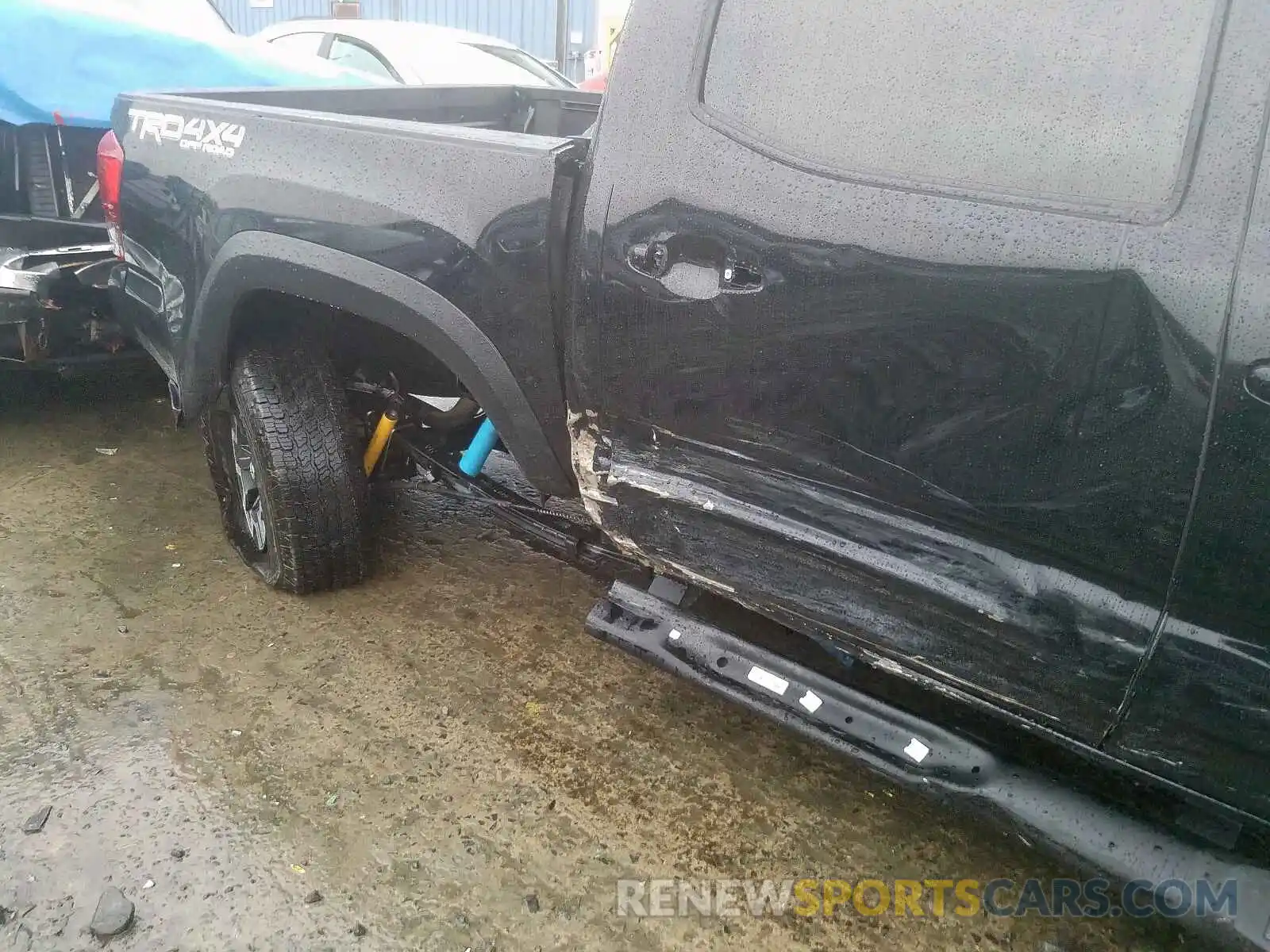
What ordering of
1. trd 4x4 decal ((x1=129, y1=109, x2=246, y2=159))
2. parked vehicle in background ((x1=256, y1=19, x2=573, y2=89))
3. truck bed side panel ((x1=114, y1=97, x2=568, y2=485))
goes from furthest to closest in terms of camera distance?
1. parked vehicle in background ((x1=256, y1=19, x2=573, y2=89))
2. trd 4x4 decal ((x1=129, y1=109, x2=246, y2=159))
3. truck bed side panel ((x1=114, y1=97, x2=568, y2=485))

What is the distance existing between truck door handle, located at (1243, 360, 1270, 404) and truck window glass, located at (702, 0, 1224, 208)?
254 mm

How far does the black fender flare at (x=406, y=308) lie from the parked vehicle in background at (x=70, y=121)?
40.9 inches

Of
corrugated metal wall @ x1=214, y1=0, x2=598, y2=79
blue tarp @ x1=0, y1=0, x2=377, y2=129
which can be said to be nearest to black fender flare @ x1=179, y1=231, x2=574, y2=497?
blue tarp @ x1=0, y1=0, x2=377, y2=129

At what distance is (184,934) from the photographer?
173cm

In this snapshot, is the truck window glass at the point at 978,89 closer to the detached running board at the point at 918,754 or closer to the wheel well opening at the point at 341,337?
the detached running board at the point at 918,754

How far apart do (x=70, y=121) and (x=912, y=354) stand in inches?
141

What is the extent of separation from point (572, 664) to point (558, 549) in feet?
1.09

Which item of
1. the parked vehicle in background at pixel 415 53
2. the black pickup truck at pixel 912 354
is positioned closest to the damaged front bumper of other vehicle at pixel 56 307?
the black pickup truck at pixel 912 354

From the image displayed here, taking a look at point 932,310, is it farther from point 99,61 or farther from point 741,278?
point 99,61

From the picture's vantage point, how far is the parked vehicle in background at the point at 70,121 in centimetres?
316

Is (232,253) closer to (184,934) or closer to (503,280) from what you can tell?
(503,280)

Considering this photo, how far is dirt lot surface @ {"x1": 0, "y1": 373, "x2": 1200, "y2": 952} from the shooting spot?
1.81 metres

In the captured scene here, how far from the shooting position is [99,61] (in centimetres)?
382

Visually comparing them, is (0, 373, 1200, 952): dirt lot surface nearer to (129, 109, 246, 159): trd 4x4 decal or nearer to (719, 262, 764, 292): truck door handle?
(719, 262, 764, 292): truck door handle
